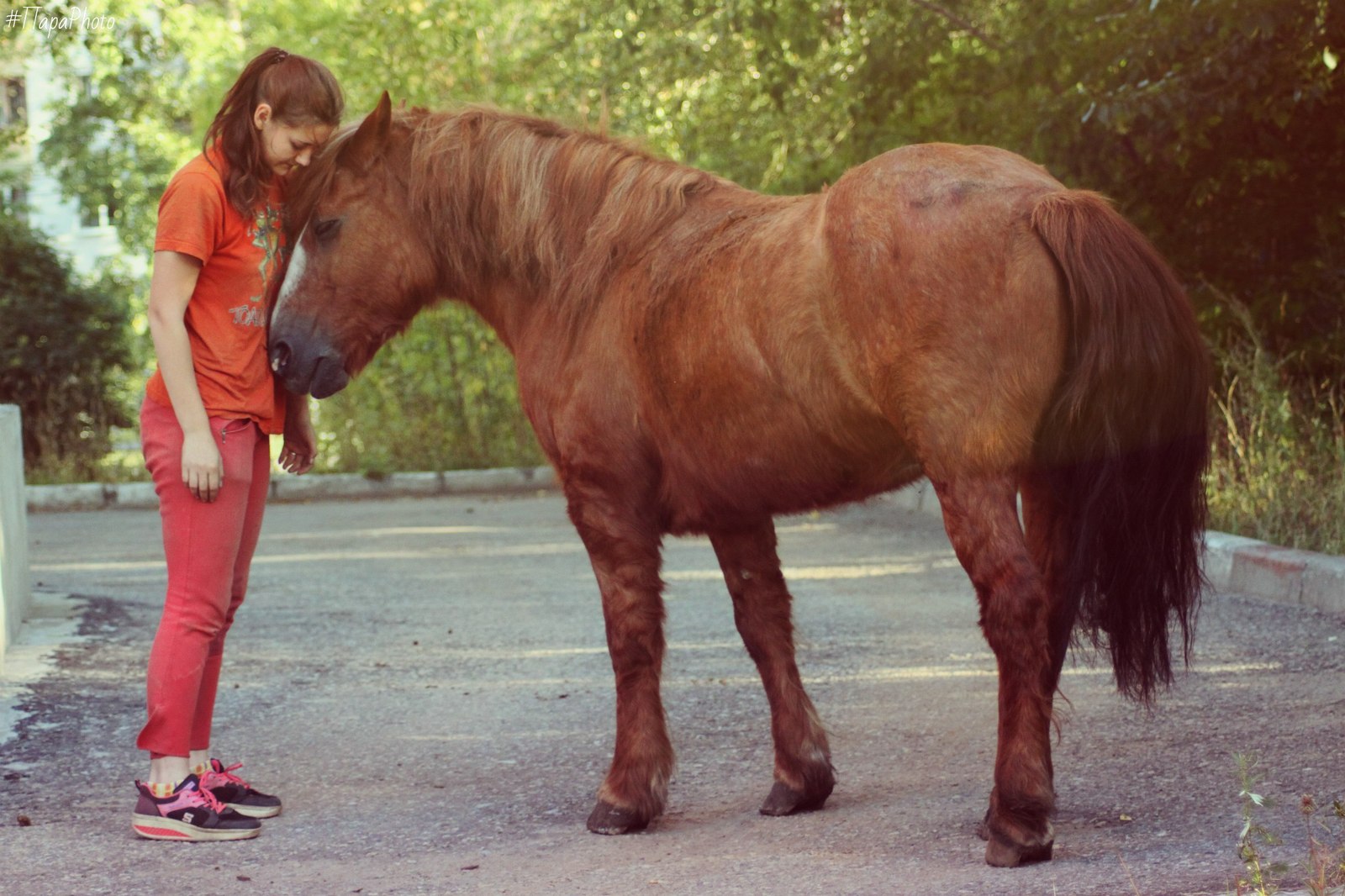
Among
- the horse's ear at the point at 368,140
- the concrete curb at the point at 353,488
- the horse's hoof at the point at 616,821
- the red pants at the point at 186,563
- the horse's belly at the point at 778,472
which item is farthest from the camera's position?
the concrete curb at the point at 353,488

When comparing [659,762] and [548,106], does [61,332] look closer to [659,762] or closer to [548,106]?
[548,106]

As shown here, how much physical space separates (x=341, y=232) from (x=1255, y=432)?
6032mm

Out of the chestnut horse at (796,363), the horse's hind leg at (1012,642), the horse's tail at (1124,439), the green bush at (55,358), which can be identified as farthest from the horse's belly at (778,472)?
the green bush at (55,358)

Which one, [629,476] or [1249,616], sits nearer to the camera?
[629,476]

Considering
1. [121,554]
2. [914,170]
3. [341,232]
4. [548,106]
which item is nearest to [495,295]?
[341,232]

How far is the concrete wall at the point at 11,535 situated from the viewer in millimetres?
6160

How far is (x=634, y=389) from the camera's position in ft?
12.2

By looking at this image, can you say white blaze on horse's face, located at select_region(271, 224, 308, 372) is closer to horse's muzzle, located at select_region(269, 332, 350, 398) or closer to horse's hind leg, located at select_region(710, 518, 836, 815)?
horse's muzzle, located at select_region(269, 332, 350, 398)

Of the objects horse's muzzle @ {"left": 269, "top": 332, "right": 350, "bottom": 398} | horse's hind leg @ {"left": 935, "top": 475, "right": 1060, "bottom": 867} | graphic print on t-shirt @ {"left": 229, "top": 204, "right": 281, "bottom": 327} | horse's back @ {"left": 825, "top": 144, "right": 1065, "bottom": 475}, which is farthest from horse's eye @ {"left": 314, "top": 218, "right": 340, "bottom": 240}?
horse's hind leg @ {"left": 935, "top": 475, "right": 1060, "bottom": 867}

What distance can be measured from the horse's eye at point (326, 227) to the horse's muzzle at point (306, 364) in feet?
0.93

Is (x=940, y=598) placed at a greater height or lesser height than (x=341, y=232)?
lesser

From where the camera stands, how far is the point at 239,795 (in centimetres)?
402

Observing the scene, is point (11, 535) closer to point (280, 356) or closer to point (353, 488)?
point (280, 356)

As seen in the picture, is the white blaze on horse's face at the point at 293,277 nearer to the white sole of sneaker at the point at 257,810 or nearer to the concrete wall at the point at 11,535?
the white sole of sneaker at the point at 257,810
